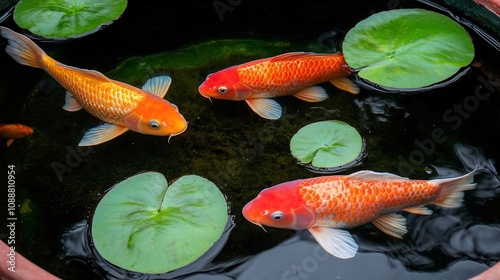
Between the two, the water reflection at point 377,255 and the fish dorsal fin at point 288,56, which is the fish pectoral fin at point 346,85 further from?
the water reflection at point 377,255

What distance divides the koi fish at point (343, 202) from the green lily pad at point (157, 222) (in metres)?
0.14

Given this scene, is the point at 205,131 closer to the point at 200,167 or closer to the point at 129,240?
the point at 200,167

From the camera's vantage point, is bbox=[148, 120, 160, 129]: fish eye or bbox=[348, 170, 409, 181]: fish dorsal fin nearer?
bbox=[348, 170, 409, 181]: fish dorsal fin

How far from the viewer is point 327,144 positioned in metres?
2.23

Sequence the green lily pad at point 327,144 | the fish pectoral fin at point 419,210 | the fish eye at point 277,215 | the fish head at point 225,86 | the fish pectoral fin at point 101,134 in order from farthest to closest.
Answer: the fish head at point 225,86 → the fish pectoral fin at point 101,134 → the green lily pad at point 327,144 → the fish pectoral fin at point 419,210 → the fish eye at point 277,215

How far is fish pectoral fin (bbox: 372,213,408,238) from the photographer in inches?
80.9

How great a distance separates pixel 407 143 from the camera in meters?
2.36

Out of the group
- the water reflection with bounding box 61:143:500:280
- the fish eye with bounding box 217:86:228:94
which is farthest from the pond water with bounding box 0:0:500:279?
the fish eye with bounding box 217:86:228:94

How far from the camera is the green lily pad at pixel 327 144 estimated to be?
2201 millimetres

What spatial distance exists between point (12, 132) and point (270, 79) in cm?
103

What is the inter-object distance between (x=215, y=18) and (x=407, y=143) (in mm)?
1095

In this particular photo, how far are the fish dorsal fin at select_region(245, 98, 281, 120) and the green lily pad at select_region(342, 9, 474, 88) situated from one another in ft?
1.14

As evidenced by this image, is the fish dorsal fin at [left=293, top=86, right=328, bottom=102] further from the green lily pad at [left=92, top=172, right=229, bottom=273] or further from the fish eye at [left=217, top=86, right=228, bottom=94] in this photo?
the green lily pad at [left=92, top=172, right=229, bottom=273]

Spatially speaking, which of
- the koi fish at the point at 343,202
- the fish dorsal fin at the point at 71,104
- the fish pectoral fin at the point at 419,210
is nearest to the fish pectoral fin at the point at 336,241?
the koi fish at the point at 343,202
